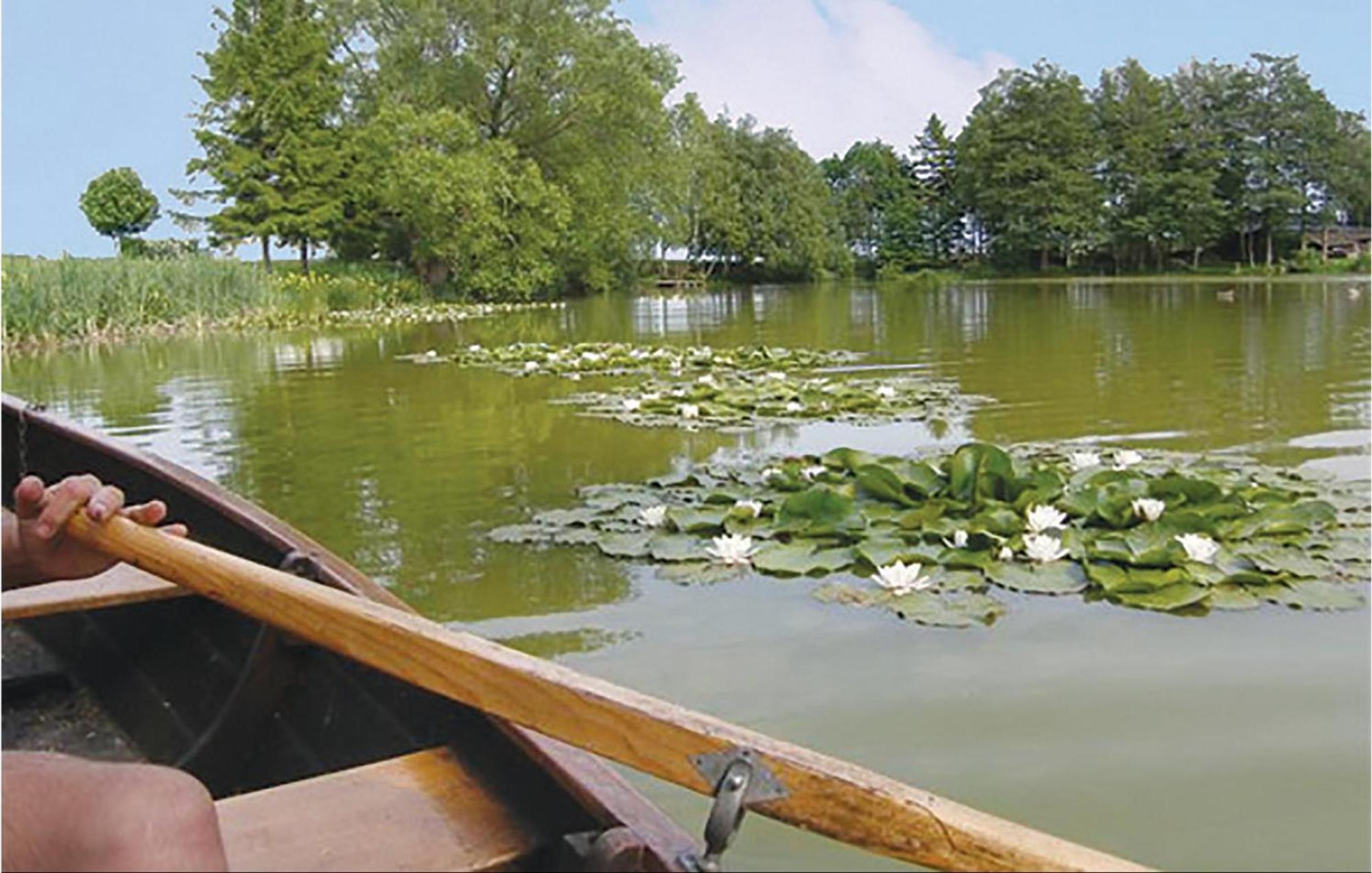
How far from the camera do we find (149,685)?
7.39ft

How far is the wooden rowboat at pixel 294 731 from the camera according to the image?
1.24 metres

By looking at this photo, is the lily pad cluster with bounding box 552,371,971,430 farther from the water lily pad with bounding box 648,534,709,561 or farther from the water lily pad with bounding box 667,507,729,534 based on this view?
the water lily pad with bounding box 648,534,709,561

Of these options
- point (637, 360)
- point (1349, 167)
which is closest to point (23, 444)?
point (637, 360)

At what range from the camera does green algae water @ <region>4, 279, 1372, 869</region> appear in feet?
6.06

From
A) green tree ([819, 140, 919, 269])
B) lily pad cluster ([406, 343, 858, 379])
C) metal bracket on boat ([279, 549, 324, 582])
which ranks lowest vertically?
metal bracket on boat ([279, 549, 324, 582])

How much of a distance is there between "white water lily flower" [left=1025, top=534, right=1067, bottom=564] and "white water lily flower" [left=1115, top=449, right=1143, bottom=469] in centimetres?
91

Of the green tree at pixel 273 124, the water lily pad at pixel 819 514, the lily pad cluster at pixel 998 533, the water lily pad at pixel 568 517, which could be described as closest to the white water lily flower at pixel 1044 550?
the lily pad cluster at pixel 998 533

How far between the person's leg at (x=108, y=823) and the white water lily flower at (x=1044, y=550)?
2.25 meters

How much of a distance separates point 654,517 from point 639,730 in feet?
7.81

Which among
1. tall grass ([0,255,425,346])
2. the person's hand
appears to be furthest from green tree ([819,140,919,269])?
the person's hand

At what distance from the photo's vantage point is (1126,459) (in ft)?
A: 12.6

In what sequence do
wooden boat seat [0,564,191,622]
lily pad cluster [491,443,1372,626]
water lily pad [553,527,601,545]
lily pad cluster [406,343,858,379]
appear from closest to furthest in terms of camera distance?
1. wooden boat seat [0,564,191,622]
2. lily pad cluster [491,443,1372,626]
3. water lily pad [553,527,601,545]
4. lily pad cluster [406,343,858,379]

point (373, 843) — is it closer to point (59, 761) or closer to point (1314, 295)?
point (59, 761)

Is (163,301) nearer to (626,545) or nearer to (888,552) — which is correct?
(626,545)
